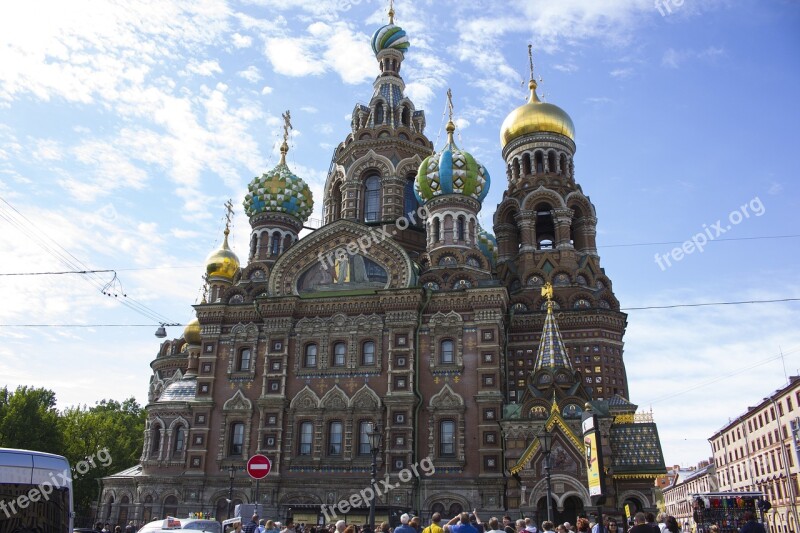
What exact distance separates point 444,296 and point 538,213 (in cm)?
888

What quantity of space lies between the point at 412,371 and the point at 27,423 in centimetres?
2178

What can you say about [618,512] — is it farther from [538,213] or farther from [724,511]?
[538,213]

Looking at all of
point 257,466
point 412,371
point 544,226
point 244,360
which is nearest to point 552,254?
point 544,226

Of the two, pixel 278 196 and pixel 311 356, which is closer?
pixel 311 356

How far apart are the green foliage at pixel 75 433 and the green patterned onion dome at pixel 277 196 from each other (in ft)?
51.2

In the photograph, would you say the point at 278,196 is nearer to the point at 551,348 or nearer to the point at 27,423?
the point at 551,348

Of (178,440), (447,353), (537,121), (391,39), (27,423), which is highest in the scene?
(391,39)

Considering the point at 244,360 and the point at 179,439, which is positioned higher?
the point at 244,360

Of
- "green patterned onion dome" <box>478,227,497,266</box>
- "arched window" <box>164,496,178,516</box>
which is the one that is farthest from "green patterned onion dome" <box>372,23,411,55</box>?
"arched window" <box>164,496,178,516</box>

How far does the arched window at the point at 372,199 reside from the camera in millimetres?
35781

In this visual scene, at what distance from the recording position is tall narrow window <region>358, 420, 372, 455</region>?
26641 mm

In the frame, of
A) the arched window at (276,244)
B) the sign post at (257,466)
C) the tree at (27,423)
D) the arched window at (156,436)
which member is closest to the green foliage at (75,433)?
the tree at (27,423)

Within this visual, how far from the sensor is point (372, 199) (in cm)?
3628

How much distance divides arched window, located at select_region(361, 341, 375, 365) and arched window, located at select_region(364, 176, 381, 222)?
9.12m
